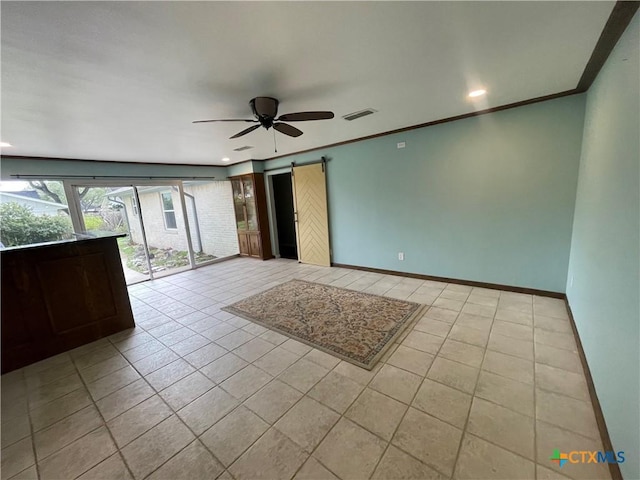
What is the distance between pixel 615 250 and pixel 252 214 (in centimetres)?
592

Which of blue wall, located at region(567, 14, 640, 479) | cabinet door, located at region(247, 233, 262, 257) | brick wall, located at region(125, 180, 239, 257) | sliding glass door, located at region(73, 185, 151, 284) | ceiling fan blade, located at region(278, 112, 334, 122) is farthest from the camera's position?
brick wall, located at region(125, 180, 239, 257)

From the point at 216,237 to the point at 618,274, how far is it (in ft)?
23.7

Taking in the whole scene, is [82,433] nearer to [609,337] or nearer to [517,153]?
[609,337]

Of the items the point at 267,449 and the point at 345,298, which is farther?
the point at 345,298

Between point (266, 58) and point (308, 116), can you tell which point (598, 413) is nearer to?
point (308, 116)

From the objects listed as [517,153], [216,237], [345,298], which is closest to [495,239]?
[517,153]

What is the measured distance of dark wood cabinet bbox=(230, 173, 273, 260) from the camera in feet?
19.9

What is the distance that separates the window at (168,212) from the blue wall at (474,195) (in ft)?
14.8

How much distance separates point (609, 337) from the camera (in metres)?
1.50

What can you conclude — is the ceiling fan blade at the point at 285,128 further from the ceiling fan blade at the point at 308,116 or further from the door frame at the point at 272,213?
the door frame at the point at 272,213

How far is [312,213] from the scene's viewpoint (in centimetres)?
533

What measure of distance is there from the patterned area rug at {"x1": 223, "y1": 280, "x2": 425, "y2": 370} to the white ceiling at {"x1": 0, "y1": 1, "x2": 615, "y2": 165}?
2.42 metres

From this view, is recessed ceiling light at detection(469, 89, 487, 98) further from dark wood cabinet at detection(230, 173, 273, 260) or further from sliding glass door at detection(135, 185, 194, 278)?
sliding glass door at detection(135, 185, 194, 278)

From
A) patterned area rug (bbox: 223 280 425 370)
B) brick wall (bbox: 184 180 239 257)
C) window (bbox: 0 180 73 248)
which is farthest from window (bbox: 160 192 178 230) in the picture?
patterned area rug (bbox: 223 280 425 370)
